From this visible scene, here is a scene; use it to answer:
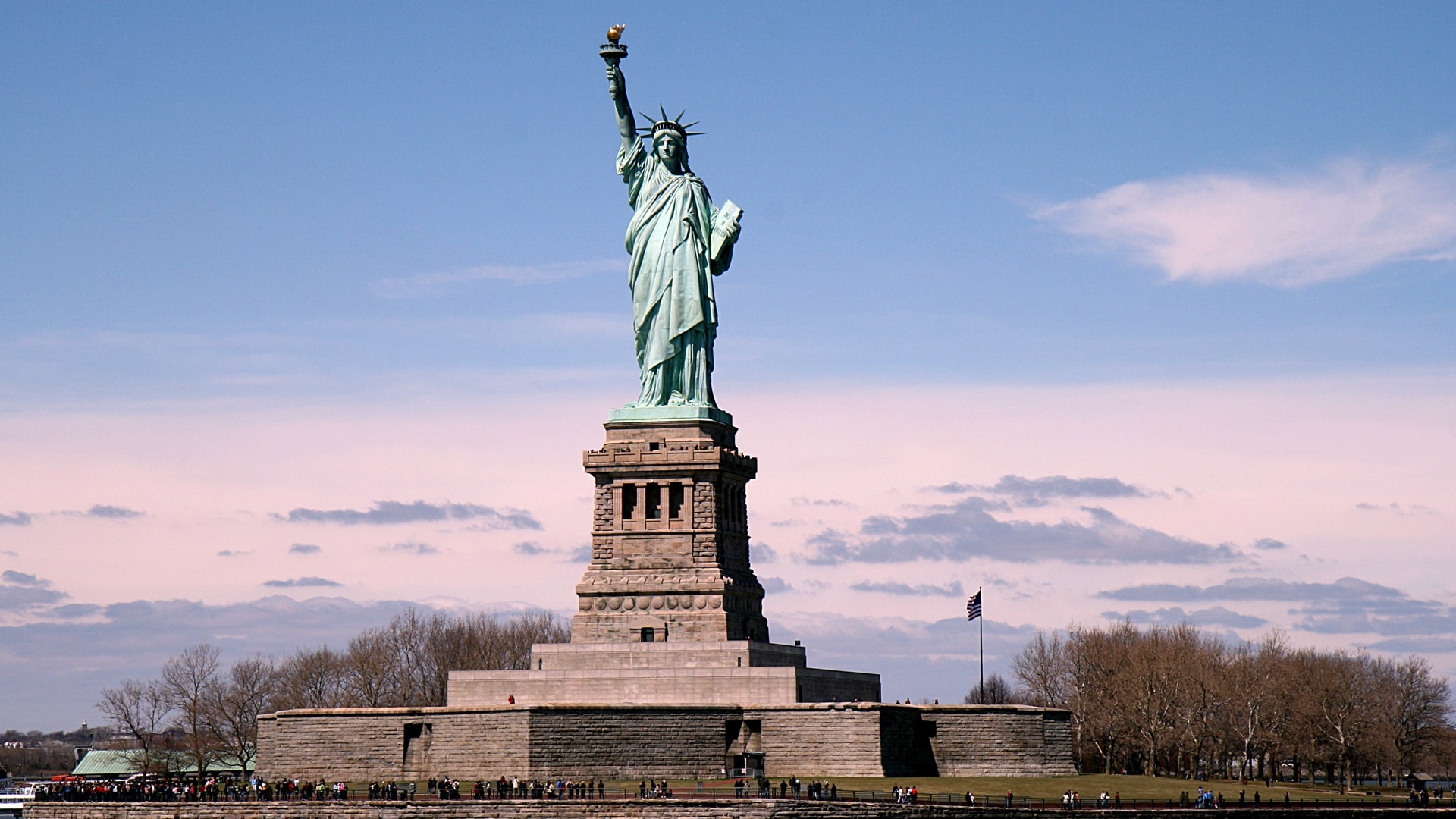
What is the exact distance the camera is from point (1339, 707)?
88.3 metres

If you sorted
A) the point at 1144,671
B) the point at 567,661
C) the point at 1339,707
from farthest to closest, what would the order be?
the point at 1339,707 → the point at 1144,671 → the point at 567,661

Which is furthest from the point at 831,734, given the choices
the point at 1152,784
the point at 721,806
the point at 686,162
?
the point at 686,162

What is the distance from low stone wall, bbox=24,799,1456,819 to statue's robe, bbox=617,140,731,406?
17448 millimetres

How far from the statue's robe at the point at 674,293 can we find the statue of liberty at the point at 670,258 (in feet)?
0.09

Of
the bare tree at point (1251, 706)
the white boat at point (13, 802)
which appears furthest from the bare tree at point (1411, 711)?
the white boat at point (13, 802)

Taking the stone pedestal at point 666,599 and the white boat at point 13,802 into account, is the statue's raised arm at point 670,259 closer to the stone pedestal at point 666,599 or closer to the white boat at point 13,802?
the stone pedestal at point 666,599

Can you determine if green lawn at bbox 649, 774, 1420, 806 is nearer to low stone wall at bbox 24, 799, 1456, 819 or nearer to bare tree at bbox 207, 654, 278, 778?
low stone wall at bbox 24, 799, 1456, 819

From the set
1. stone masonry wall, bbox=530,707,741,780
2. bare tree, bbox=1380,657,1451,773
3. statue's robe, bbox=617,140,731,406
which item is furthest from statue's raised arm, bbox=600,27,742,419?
bare tree, bbox=1380,657,1451,773

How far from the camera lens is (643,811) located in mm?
49844

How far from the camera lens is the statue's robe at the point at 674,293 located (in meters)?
64.1

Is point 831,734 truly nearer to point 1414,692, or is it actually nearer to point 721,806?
point 721,806

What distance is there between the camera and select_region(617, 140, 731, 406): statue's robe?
64.1 m

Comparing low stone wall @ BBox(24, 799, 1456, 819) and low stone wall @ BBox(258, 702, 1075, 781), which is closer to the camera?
low stone wall @ BBox(24, 799, 1456, 819)

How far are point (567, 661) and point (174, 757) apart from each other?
3375 centimetres
